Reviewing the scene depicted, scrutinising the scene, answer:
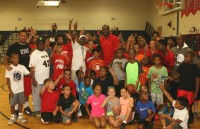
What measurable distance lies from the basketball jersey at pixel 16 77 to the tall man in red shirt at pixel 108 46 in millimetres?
2044

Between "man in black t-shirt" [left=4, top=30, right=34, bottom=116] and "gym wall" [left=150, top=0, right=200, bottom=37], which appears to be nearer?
"man in black t-shirt" [left=4, top=30, right=34, bottom=116]

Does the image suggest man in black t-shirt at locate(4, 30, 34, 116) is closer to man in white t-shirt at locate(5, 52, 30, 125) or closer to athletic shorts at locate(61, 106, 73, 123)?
man in white t-shirt at locate(5, 52, 30, 125)

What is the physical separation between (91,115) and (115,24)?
15040 millimetres

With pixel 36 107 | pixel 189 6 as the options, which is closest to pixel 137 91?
pixel 36 107

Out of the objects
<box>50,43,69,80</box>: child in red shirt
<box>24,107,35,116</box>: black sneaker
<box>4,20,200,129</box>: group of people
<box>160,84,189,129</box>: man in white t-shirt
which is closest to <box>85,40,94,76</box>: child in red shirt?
<box>4,20,200,129</box>: group of people

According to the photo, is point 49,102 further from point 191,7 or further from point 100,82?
point 191,7

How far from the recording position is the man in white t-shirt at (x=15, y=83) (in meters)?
5.46

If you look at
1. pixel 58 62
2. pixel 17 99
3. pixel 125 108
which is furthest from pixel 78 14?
pixel 125 108

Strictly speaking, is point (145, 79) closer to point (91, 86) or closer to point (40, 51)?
point (91, 86)

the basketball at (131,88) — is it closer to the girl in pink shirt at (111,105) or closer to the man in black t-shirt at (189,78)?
the girl in pink shirt at (111,105)

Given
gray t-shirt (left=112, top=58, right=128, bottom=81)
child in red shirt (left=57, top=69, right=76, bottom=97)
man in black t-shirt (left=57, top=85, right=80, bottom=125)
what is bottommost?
man in black t-shirt (left=57, top=85, right=80, bottom=125)

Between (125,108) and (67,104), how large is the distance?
1186 mm

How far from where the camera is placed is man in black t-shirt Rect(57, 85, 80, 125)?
222 inches

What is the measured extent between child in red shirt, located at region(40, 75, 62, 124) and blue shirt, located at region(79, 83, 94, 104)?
1.95ft
